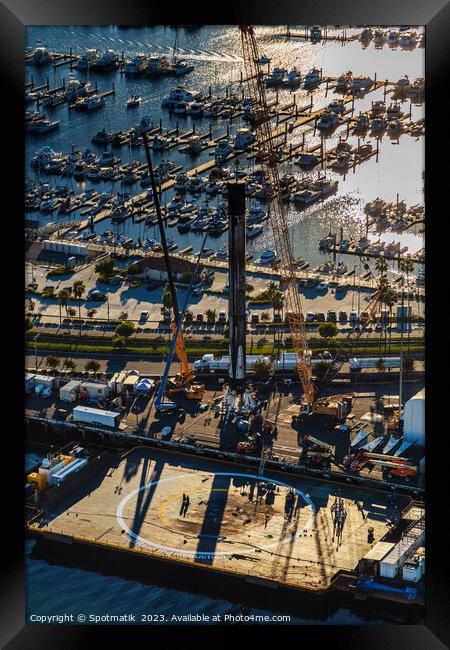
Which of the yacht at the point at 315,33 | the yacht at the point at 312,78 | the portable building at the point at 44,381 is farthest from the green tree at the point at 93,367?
the yacht at the point at 312,78

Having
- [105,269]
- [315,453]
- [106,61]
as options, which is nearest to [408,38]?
[106,61]

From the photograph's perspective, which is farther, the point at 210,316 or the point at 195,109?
the point at 195,109

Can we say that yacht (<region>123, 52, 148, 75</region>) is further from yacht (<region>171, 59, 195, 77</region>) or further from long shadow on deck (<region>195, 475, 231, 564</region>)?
long shadow on deck (<region>195, 475, 231, 564</region>)

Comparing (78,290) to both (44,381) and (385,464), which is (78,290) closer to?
(44,381)

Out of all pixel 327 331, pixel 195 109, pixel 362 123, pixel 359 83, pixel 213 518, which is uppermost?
pixel 359 83

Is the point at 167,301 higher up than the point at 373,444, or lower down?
higher up

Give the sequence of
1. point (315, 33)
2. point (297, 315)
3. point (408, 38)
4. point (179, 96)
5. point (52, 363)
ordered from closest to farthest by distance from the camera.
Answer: point (52, 363), point (297, 315), point (315, 33), point (408, 38), point (179, 96)

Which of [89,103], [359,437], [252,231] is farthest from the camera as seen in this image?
[89,103]
